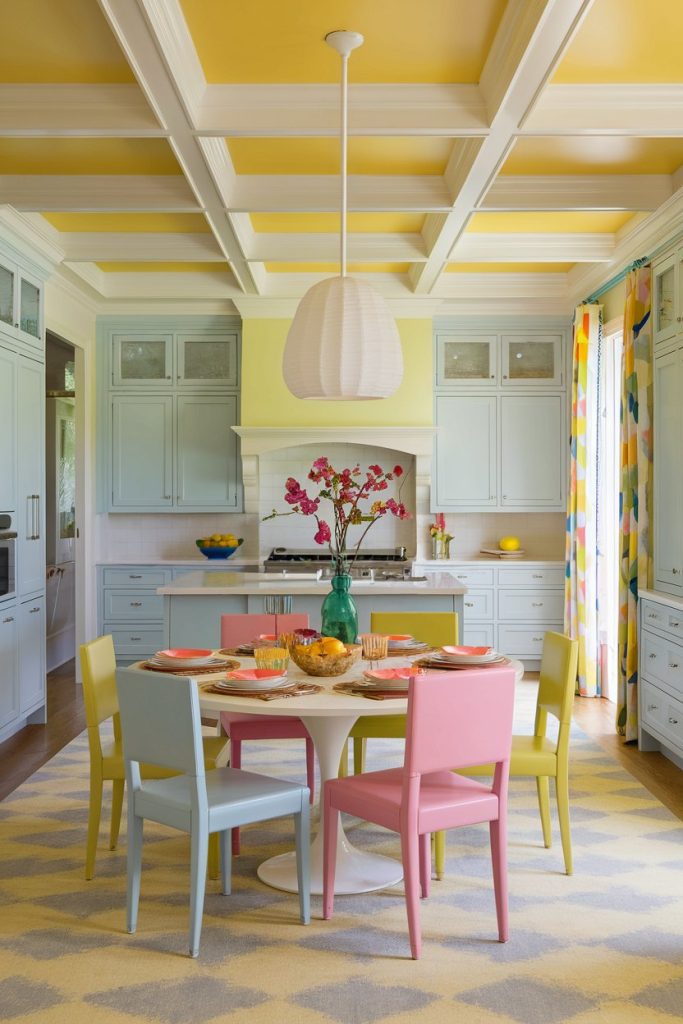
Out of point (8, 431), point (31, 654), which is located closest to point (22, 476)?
point (8, 431)

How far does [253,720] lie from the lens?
3861 mm

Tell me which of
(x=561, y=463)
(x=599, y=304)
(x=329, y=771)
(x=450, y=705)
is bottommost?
(x=329, y=771)

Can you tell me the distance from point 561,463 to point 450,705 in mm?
4841

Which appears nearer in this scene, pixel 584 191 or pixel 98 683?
pixel 98 683

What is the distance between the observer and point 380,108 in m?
3.79

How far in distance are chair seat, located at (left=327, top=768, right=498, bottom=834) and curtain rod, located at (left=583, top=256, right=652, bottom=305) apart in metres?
3.47

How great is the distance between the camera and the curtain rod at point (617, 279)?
18.3 feet

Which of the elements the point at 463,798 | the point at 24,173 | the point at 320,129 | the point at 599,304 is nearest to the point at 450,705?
the point at 463,798

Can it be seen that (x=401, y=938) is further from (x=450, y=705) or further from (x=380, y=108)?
(x=380, y=108)

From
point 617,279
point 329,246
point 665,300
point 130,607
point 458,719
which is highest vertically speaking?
point 329,246

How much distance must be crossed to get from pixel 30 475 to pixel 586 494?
3494 millimetres

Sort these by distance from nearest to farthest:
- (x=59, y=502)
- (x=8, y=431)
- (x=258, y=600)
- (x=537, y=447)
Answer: (x=8, y=431), (x=258, y=600), (x=537, y=447), (x=59, y=502)

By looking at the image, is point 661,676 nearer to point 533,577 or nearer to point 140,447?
point 533,577

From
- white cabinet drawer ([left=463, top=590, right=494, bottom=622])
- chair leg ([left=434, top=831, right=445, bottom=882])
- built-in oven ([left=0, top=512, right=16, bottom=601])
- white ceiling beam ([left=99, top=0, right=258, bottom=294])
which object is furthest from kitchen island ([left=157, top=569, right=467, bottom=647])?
white ceiling beam ([left=99, top=0, right=258, bottom=294])
